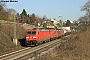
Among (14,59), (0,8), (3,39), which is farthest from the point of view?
(0,8)

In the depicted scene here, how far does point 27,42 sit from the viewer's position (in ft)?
114

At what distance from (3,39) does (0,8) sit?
18.5 m

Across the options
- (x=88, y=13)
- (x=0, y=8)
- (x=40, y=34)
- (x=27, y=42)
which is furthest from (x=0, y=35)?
(x=88, y=13)

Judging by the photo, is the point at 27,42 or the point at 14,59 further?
the point at 27,42

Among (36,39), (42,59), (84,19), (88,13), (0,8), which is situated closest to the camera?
(42,59)

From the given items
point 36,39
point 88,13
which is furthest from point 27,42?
point 88,13

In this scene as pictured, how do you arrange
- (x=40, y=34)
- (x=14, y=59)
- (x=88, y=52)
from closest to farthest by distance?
(x=88, y=52), (x=14, y=59), (x=40, y=34)

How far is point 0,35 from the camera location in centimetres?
3181

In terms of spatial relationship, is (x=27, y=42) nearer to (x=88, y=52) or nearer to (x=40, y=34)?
(x=40, y=34)

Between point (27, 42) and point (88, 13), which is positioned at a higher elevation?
point (88, 13)

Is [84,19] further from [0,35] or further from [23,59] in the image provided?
[23,59]

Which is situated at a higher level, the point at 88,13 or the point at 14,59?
the point at 88,13

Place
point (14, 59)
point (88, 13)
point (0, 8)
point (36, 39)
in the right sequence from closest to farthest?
point (14, 59) < point (36, 39) < point (0, 8) < point (88, 13)

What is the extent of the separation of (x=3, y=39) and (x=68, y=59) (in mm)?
19258
